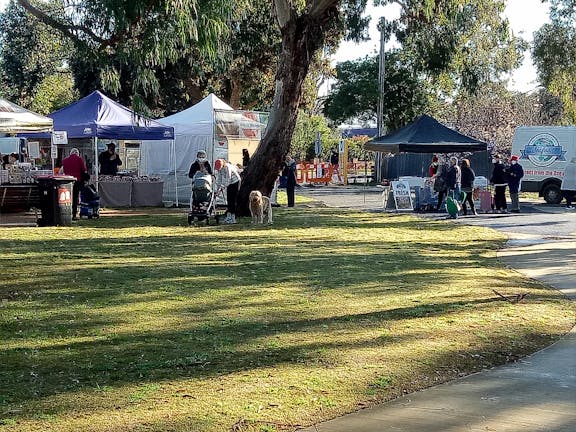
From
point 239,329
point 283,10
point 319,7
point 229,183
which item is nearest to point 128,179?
point 229,183

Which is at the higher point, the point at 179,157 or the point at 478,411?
the point at 179,157

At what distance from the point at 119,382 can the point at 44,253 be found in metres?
8.14

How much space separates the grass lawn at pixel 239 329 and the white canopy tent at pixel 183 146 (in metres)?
10.8

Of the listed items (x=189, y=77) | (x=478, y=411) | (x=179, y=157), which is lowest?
(x=478, y=411)

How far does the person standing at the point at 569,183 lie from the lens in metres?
28.2

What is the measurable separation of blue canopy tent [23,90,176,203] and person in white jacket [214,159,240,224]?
3828 millimetres

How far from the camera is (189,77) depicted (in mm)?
41562

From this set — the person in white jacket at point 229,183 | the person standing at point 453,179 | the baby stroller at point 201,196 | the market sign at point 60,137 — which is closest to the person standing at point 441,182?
the person standing at point 453,179

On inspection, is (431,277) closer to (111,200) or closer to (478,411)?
(478,411)

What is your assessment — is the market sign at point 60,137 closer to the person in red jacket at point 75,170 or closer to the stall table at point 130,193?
the person in red jacket at point 75,170

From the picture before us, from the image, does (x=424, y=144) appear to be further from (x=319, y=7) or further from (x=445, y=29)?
(x=319, y=7)

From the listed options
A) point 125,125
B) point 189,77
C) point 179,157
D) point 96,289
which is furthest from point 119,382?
point 189,77

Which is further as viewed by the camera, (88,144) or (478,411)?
(88,144)

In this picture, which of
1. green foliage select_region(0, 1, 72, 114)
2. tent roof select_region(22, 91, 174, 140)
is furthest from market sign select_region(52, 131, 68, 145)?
green foliage select_region(0, 1, 72, 114)
